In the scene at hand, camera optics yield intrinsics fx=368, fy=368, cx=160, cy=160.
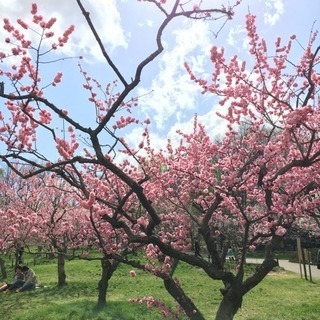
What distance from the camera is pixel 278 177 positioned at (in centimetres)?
545

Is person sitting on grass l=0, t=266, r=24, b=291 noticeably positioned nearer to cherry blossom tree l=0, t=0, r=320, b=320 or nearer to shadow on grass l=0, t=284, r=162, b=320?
shadow on grass l=0, t=284, r=162, b=320

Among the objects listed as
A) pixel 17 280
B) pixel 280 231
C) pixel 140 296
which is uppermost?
pixel 280 231

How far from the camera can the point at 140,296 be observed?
39.0 feet

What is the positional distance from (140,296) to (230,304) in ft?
23.2

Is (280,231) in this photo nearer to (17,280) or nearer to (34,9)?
(34,9)

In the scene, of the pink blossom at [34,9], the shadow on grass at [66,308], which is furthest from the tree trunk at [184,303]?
the pink blossom at [34,9]

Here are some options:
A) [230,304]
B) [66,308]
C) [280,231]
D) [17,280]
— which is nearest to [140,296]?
[66,308]

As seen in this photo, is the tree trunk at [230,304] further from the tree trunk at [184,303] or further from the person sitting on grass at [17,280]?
the person sitting on grass at [17,280]

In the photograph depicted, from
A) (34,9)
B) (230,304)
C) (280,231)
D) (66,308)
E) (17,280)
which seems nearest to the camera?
(34,9)

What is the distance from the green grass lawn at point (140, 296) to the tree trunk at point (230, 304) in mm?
3871

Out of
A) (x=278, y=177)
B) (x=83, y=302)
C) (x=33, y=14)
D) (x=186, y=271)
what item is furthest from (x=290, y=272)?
(x=33, y=14)

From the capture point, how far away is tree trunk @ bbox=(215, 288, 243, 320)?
5.32 m

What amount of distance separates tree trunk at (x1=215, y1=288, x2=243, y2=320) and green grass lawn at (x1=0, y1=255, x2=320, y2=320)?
3871 millimetres

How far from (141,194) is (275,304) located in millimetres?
8676
